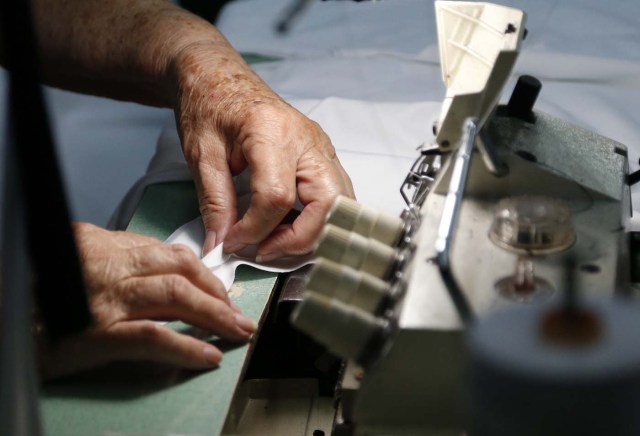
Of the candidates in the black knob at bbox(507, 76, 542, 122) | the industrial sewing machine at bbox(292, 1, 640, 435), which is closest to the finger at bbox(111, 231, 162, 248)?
the industrial sewing machine at bbox(292, 1, 640, 435)

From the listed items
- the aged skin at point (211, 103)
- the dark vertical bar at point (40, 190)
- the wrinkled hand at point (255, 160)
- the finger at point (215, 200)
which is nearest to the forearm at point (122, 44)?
the aged skin at point (211, 103)

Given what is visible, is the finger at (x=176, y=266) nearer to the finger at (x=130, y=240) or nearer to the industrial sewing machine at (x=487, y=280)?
the finger at (x=130, y=240)

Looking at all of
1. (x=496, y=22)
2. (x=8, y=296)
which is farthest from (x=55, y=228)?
(x=496, y=22)

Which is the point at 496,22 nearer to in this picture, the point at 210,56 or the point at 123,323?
the point at 123,323

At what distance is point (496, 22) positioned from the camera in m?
0.94

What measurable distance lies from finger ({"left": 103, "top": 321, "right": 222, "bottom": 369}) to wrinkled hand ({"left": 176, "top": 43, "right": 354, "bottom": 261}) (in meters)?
0.23

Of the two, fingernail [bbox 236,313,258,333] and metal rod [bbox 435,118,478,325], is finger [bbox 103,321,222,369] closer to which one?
fingernail [bbox 236,313,258,333]

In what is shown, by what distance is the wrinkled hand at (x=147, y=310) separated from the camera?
90 centimetres

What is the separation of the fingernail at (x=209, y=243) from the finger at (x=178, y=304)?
194 mm

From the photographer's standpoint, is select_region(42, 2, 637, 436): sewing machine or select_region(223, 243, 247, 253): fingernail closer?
select_region(42, 2, 637, 436): sewing machine

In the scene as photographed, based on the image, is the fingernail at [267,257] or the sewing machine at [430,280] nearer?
the sewing machine at [430,280]

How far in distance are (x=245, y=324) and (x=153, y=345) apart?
11cm

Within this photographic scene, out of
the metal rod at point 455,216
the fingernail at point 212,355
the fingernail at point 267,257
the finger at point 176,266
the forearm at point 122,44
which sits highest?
the metal rod at point 455,216

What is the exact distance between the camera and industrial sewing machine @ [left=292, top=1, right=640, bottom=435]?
1.65ft
